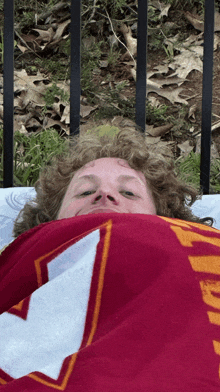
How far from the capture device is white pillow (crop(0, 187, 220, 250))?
1313 millimetres

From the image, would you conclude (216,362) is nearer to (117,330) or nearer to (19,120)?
(117,330)

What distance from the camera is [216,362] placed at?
60 cm

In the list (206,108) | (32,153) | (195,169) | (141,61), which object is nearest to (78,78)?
(141,61)

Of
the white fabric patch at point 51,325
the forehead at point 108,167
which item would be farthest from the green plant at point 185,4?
the white fabric patch at point 51,325

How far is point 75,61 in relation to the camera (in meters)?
1.54

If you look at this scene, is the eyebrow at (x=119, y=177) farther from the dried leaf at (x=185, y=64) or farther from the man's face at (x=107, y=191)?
the dried leaf at (x=185, y=64)

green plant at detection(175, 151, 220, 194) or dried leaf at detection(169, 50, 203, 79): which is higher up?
dried leaf at detection(169, 50, 203, 79)

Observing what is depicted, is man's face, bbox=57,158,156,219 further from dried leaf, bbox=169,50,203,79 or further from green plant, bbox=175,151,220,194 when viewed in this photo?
dried leaf, bbox=169,50,203,79

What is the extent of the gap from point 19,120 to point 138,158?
1.67 meters

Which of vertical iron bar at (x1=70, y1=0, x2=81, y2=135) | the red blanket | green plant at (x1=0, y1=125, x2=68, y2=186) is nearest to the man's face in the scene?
the red blanket

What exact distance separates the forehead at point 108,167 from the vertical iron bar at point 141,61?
1.32 ft

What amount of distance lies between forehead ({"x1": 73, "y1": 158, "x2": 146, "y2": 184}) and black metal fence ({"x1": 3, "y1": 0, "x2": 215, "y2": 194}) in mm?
384

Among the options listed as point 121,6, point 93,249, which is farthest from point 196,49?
point 93,249

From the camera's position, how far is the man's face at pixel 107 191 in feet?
3.43
